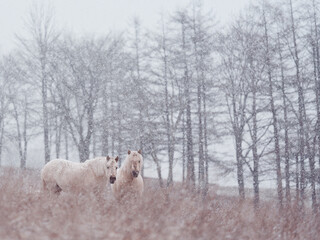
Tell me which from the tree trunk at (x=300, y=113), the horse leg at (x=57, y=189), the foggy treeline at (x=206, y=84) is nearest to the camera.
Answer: the horse leg at (x=57, y=189)

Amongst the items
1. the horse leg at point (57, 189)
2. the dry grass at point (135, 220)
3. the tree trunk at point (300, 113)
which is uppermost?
the tree trunk at point (300, 113)

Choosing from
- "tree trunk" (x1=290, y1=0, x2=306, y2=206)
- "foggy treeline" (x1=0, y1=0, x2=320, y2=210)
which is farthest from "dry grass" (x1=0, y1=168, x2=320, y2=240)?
"tree trunk" (x1=290, y1=0, x2=306, y2=206)

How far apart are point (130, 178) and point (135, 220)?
14.1ft

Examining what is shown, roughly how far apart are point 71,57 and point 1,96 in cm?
807

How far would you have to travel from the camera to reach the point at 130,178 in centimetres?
1009

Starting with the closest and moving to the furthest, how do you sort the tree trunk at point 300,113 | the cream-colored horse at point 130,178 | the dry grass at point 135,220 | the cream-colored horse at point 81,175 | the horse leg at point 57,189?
the dry grass at point 135,220
the cream-colored horse at point 81,175
the cream-colored horse at point 130,178
the horse leg at point 57,189
the tree trunk at point 300,113

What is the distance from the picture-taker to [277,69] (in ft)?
53.6

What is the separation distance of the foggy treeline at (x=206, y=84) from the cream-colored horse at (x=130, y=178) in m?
3.83

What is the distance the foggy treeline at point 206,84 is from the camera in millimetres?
15477

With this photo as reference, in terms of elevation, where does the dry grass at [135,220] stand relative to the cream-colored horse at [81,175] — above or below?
below

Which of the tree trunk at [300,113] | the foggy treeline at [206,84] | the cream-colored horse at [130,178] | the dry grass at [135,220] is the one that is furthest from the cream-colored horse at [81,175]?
the tree trunk at [300,113]

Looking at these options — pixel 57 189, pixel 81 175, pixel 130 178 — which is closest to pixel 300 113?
pixel 130 178

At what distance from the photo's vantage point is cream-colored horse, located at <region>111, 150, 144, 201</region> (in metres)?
9.77

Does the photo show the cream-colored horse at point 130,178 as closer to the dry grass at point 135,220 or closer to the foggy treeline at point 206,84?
the dry grass at point 135,220
